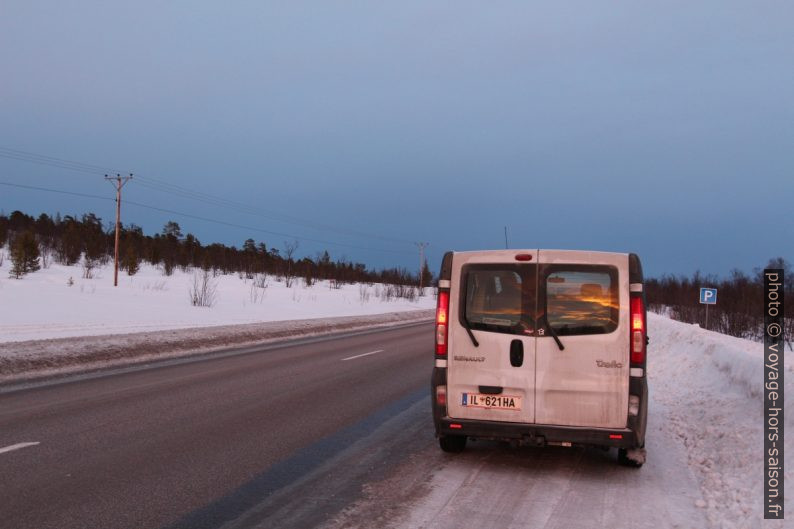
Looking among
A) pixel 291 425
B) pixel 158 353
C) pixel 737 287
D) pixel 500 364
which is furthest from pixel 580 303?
pixel 737 287

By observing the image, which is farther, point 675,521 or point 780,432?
point 780,432

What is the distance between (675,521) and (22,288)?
31.7 metres

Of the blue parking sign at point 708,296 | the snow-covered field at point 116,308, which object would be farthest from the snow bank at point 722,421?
the snow-covered field at point 116,308

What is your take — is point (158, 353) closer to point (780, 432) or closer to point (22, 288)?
point (780, 432)

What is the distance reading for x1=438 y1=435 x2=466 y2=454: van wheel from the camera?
6.63 metres

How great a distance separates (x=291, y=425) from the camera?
792cm

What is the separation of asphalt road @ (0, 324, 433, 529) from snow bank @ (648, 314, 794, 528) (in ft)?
9.86

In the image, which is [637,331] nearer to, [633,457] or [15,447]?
[633,457]

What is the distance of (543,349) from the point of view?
5.93 meters

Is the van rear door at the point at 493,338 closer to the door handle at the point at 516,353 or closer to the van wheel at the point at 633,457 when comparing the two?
the door handle at the point at 516,353

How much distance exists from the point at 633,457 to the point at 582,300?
5.49ft

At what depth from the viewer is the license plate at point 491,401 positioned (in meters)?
5.96

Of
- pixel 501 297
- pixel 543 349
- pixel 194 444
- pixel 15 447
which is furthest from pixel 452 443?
pixel 15 447

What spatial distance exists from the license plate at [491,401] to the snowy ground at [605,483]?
65 cm
